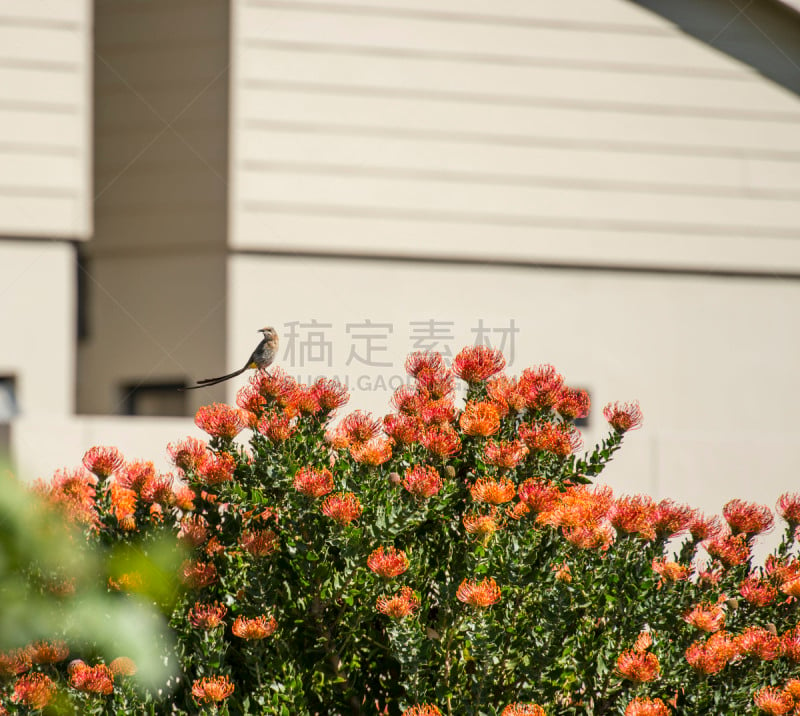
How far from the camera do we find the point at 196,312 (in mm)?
5984

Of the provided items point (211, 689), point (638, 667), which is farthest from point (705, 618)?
point (211, 689)

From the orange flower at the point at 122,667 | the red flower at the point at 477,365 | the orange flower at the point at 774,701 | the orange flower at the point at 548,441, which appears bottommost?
the orange flower at the point at 774,701

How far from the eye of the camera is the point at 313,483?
200cm

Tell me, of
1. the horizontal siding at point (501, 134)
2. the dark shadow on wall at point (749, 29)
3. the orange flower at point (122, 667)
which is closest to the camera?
the orange flower at point (122, 667)

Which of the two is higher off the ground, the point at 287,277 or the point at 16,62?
the point at 16,62

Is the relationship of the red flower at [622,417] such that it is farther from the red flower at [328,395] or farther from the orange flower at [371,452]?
the red flower at [328,395]

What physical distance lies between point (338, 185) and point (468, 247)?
0.96 metres

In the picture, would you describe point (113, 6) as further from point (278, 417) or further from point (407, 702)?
point (407, 702)

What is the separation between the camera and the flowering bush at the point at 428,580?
2.01 metres

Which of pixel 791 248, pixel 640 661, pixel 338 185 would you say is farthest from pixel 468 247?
pixel 640 661

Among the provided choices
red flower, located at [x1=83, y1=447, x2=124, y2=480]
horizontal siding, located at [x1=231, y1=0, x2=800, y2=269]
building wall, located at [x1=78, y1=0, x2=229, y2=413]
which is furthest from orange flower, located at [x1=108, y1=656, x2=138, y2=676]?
horizontal siding, located at [x1=231, y1=0, x2=800, y2=269]

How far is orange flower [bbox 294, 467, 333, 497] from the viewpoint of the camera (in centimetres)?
200

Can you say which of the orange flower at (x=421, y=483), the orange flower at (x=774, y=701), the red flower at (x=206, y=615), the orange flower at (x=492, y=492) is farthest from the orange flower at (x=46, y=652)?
the orange flower at (x=774, y=701)

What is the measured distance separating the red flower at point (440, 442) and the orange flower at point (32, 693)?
3.29 ft
